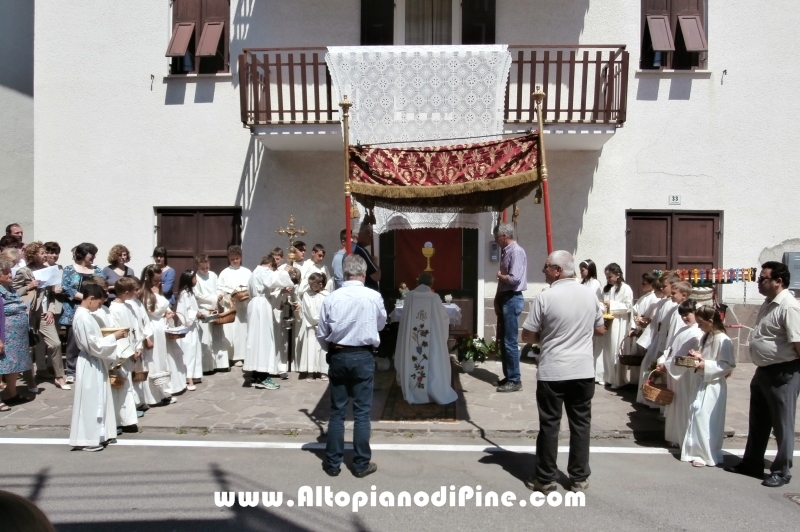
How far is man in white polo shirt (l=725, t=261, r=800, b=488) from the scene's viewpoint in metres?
5.14

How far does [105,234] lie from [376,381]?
550cm

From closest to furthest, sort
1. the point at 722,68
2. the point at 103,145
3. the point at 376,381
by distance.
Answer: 1. the point at 376,381
2. the point at 722,68
3. the point at 103,145

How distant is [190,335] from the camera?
27.4 feet

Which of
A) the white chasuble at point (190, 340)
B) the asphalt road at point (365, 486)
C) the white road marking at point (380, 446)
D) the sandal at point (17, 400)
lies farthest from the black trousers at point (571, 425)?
the sandal at point (17, 400)

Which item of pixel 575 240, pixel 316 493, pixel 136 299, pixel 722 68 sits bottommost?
pixel 316 493

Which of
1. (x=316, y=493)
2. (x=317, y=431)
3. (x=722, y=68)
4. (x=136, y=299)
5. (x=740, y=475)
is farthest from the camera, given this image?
(x=722, y=68)

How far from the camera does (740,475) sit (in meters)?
5.45

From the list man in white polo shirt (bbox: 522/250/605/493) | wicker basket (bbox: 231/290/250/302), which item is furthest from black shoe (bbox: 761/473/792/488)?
wicker basket (bbox: 231/290/250/302)

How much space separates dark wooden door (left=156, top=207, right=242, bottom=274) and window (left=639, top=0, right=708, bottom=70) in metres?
7.25

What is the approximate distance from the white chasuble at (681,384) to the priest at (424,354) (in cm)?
244

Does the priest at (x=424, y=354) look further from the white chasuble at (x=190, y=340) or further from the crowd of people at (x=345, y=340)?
the white chasuble at (x=190, y=340)

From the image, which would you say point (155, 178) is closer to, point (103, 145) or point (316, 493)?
point (103, 145)

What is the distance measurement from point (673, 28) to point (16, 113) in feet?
40.0

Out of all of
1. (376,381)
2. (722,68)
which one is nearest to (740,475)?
(376,381)
